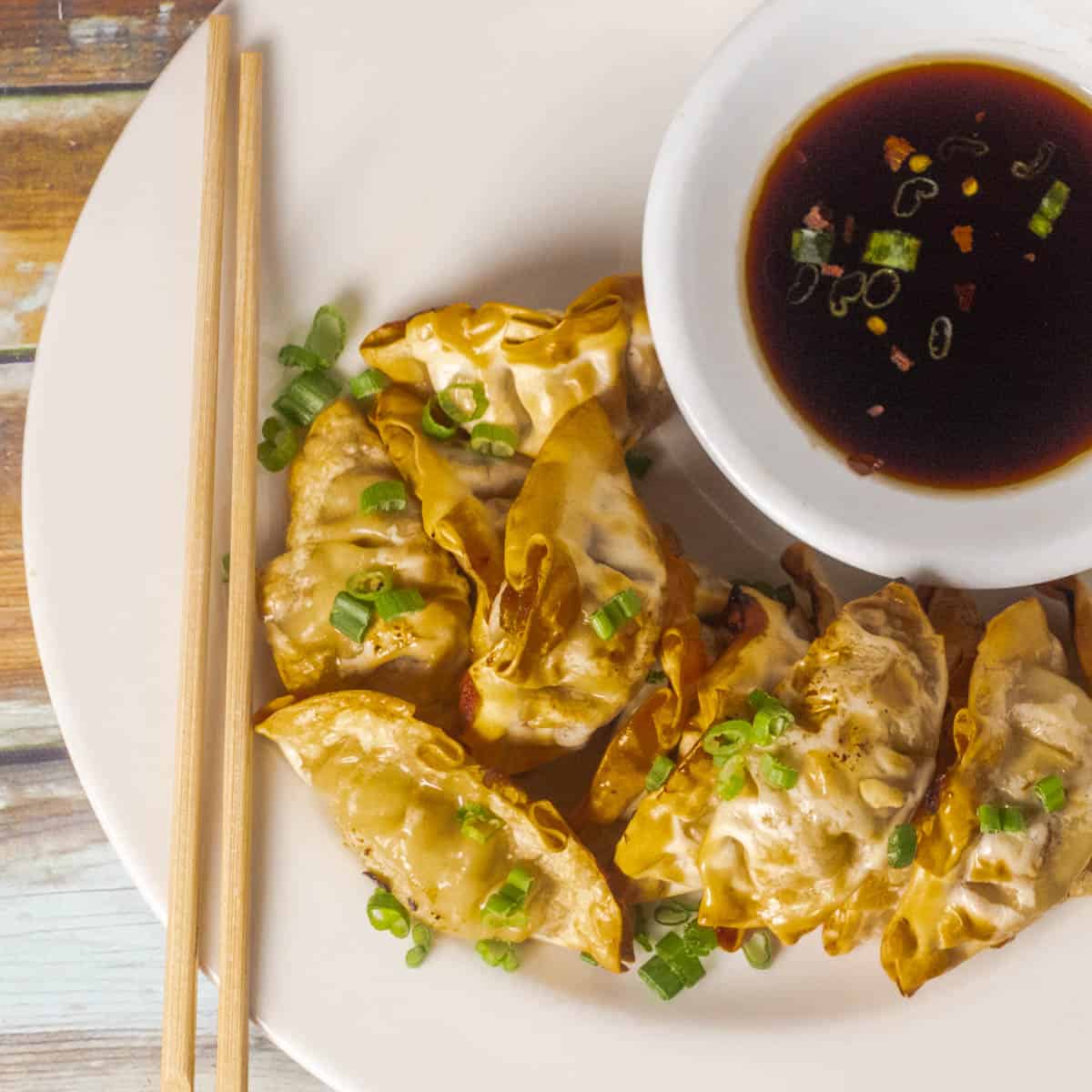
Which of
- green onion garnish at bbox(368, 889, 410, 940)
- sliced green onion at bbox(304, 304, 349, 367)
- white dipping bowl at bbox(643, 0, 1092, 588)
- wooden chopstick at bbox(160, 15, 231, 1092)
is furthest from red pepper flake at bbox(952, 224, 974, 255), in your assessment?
green onion garnish at bbox(368, 889, 410, 940)

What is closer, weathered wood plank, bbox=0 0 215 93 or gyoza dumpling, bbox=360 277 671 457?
gyoza dumpling, bbox=360 277 671 457

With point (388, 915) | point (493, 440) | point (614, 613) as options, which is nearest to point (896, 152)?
point (493, 440)

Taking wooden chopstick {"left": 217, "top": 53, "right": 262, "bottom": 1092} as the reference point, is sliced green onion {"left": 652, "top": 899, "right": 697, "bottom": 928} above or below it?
below

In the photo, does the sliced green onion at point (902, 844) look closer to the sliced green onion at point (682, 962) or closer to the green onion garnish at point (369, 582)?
the sliced green onion at point (682, 962)

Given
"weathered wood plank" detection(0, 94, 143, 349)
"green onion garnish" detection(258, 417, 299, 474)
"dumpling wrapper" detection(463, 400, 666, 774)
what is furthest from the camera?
"weathered wood plank" detection(0, 94, 143, 349)

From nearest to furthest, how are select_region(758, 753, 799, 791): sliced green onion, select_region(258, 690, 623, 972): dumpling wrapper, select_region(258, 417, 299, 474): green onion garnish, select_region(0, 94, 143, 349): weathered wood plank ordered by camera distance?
select_region(758, 753, 799, 791): sliced green onion
select_region(258, 690, 623, 972): dumpling wrapper
select_region(258, 417, 299, 474): green onion garnish
select_region(0, 94, 143, 349): weathered wood plank

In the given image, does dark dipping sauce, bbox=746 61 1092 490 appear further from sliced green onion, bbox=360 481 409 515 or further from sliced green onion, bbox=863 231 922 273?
sliced green onion, bbox=360 481 409 515

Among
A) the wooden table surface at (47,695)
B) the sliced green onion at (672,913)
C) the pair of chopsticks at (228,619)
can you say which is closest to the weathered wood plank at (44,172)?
the wooden table surface at (47,695)
